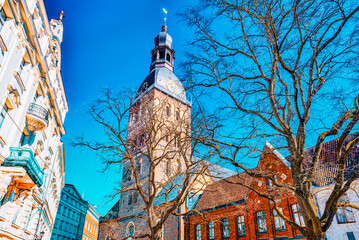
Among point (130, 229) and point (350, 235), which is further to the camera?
point (130, 229)

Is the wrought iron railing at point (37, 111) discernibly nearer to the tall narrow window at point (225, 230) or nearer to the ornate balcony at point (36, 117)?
the ornate balcony at point (36, 117)

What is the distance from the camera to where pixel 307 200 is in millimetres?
6352

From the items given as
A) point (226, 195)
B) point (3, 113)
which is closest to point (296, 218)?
point (226, 195)

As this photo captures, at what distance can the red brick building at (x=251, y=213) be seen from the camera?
19.9 m

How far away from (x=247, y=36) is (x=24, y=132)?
501 inches

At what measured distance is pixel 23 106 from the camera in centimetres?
1335

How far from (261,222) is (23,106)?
19.6 m

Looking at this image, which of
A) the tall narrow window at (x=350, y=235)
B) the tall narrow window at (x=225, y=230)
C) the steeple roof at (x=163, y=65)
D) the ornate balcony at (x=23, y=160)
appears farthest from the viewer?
the steeple roof at (x=163, y=65)

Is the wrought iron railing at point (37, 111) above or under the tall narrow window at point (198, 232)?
above

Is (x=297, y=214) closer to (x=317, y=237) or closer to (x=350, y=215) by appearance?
(x=350, y=215)

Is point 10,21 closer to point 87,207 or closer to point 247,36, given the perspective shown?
point 247,36

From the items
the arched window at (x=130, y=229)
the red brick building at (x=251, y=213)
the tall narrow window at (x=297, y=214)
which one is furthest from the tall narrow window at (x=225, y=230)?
the arched window at (x=130, y=229)

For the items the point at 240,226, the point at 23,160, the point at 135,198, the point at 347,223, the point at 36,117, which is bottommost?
the point at 347,223

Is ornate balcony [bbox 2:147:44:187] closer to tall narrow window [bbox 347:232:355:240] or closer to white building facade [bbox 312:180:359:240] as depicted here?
white building facade [bbox 312:180:359:240]
